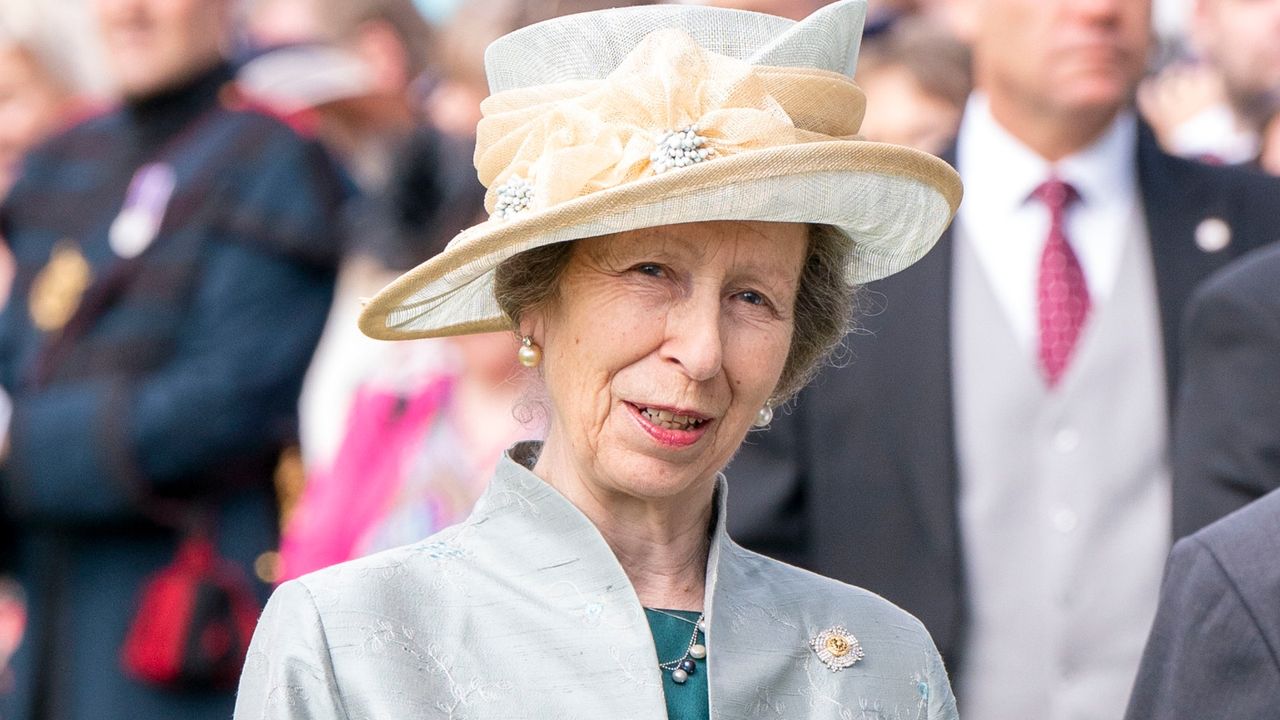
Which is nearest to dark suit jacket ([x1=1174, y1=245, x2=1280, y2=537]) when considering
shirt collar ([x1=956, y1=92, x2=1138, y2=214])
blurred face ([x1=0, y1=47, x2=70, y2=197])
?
shirt collar ([x1=956, y1=92, x2=1138, y2=214])

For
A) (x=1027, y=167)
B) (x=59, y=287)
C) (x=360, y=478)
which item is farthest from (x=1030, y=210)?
(x=59, y=287)

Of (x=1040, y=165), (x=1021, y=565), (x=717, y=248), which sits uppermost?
(x=717, y=248)

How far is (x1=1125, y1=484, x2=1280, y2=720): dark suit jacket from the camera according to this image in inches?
117

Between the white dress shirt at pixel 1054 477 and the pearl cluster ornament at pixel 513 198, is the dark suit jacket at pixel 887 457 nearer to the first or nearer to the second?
the white dress shirt at pixel 1054 477

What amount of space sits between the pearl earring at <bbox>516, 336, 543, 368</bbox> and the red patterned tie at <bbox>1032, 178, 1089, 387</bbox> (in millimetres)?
1914

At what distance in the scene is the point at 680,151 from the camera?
2854 mm

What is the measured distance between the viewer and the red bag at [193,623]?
509 cm

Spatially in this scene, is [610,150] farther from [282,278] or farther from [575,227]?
[282,278]

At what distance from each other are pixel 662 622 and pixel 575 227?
550mm

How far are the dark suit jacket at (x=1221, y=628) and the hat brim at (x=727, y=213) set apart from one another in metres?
0.59

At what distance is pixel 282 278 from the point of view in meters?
5.43

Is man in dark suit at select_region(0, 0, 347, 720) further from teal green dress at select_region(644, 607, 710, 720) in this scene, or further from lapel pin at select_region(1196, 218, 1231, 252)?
teal green dress at select_region(644, 607, 710, 720)

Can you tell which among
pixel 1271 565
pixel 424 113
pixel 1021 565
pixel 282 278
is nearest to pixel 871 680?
pixel 1271 565

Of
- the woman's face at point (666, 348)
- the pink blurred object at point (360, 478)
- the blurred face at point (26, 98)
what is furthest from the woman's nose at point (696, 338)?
the blurred face at point (26, 98)
